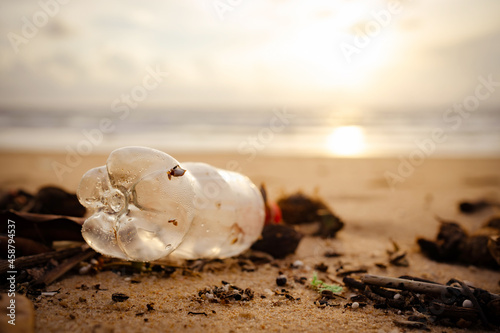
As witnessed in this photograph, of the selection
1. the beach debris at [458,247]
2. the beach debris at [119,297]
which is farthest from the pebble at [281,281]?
the beach debris at [458,247]

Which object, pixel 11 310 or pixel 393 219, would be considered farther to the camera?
pixel 393 219

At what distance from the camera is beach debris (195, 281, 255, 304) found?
7.61ft

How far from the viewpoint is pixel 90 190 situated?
93.0 inches

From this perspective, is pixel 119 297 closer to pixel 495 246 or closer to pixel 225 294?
pixel 225 294

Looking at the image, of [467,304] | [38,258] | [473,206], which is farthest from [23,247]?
[473,206]

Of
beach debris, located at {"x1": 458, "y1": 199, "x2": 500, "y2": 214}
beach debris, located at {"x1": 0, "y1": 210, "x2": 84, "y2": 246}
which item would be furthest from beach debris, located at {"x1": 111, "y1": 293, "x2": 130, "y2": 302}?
beach debris, located at {"x1": 458, "y1": 199, "x2": 500, "y2": 214}

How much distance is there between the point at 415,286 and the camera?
2279 mm

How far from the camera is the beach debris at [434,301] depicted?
2059 mm

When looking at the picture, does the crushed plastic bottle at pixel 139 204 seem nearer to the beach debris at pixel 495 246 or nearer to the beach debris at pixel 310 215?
the beach debris at pixel 310 215

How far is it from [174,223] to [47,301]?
0.90m

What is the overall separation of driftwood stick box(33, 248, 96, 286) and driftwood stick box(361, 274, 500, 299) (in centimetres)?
211

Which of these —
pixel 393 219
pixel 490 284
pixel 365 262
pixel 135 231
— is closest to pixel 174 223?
pixel 135 231

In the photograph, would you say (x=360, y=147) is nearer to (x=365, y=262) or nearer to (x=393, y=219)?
(x=393, y=219)

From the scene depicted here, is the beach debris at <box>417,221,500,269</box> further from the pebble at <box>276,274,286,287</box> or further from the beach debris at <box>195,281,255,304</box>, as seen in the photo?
the beach debris at <box>195,281,255,304</box>
